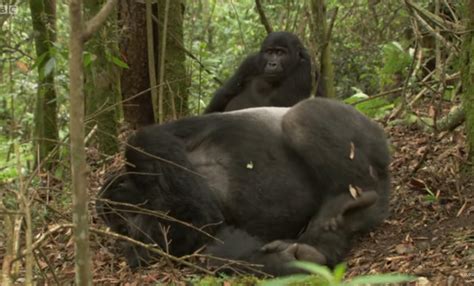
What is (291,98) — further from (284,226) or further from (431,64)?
(284,226)

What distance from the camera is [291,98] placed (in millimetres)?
6898

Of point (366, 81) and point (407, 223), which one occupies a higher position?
point (366, 81)

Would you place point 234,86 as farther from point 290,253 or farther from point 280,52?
point 290,253

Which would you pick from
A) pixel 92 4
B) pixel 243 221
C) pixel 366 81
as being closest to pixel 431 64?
pixel 366 81

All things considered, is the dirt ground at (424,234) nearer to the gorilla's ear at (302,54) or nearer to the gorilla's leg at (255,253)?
the gorilla's leg at (255,253)

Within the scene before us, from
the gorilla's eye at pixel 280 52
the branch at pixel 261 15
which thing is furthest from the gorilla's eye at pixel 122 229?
the gorilla's eye at pixel 280 52

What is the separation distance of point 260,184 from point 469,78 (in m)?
1.38

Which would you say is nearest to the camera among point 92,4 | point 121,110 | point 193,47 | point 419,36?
point 419,36

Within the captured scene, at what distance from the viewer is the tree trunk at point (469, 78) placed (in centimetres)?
388

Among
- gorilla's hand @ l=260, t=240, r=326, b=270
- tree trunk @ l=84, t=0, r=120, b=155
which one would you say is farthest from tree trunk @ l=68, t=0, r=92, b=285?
tree trunk @ l=84, t=0, r=120, b=155

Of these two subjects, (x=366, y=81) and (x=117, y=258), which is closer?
(x=117, y=258)

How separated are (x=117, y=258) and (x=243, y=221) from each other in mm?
812

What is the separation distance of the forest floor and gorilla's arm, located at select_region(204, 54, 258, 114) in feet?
7.91

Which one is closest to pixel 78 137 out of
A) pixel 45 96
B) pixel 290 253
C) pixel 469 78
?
pixel 290 253
